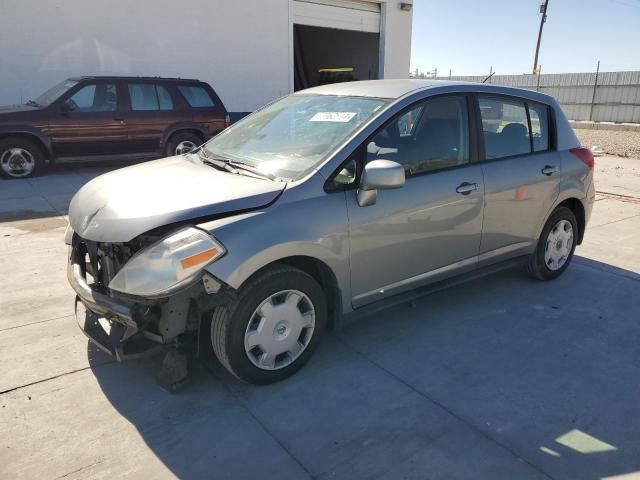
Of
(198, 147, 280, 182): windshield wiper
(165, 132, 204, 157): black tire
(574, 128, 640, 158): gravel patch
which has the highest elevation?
(198, 147, 280, 182): windshield wiper

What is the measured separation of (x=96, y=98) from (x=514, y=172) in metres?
8.30

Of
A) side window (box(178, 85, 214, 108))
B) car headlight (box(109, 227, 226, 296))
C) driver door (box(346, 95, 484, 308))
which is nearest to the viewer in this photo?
car headlight (box(109, 227, 226, 296))

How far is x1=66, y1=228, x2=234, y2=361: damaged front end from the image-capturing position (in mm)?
2646

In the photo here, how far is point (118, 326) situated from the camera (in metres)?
2.94

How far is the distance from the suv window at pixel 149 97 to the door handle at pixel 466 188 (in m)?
8.06

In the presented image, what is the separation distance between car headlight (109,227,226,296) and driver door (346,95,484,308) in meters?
0.97

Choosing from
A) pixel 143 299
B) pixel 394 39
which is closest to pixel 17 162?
pixel 143 299

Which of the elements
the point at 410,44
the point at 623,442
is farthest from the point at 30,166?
the point at 410,44

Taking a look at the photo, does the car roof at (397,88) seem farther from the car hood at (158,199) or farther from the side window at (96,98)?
the side window at (96,98)

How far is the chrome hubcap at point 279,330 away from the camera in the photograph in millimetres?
2979

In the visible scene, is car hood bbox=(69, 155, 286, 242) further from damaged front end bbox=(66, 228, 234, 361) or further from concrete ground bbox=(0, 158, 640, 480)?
concrete ground bbox=(0, 158, 640, 480)

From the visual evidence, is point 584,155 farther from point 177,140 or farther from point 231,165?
point 177,140

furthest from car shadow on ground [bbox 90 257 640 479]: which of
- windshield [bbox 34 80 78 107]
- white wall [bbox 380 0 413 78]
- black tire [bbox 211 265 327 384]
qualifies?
white wall [bbox 380 0 413 78]

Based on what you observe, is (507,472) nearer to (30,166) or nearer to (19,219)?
(19,219)
